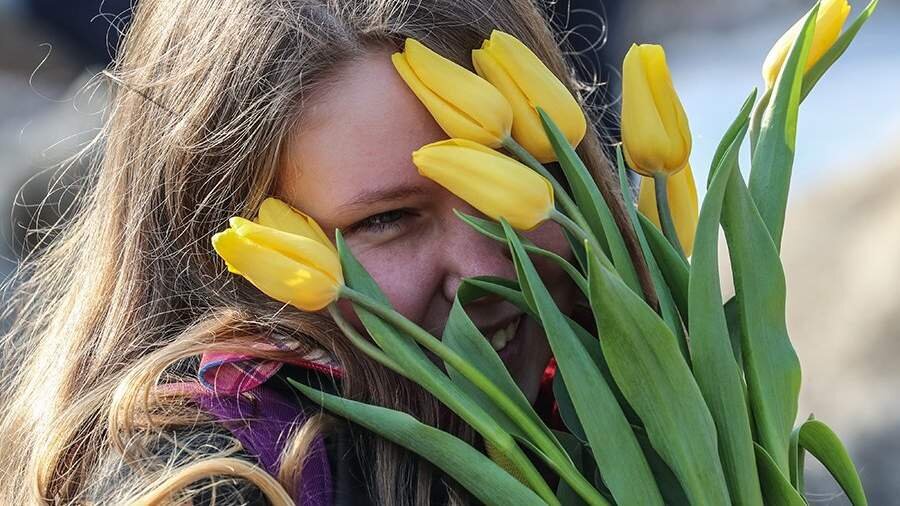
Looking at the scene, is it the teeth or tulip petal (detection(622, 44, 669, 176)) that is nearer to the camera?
tulip petal (detection(622, 44, 669, 176))

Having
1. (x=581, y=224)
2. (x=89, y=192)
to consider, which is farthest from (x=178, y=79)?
(x=581, y=224)

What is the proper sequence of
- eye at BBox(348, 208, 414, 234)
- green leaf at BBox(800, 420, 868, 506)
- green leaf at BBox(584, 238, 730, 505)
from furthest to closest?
eye at BBox(348, 208, 414, 234) < green leaf at BBox(800, 420, 868, 506) < green leaf at BBox(584, 238, 730, 505)

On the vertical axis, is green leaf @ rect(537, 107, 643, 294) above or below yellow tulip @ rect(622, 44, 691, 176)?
below

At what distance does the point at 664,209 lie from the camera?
2.60 feet

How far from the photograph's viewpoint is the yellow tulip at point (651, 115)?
0.77 meters

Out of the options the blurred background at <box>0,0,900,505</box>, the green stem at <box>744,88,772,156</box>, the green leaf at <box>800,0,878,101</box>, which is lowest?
the blurred background at <box>0,0,900,505</box>

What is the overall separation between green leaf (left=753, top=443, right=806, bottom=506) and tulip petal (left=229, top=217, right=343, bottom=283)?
0.28 metres

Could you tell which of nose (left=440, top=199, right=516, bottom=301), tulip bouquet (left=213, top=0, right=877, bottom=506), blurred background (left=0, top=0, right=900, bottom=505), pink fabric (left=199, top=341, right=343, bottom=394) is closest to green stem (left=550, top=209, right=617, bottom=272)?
tulip bouquet (left=213, top=0, right=877, bottom=506)

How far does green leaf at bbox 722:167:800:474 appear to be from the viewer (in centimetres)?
71

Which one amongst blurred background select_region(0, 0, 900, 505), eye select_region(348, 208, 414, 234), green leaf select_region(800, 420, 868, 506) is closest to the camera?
green leaf select_region(800, 420, 868, 506)

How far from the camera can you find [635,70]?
782 mm

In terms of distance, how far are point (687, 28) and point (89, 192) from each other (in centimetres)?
176

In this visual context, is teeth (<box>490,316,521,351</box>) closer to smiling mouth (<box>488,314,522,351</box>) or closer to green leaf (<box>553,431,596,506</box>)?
smiling mouth (<box>488,314,522,351</box>)

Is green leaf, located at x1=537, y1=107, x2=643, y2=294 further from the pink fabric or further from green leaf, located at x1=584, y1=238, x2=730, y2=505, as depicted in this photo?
the pink fabric
